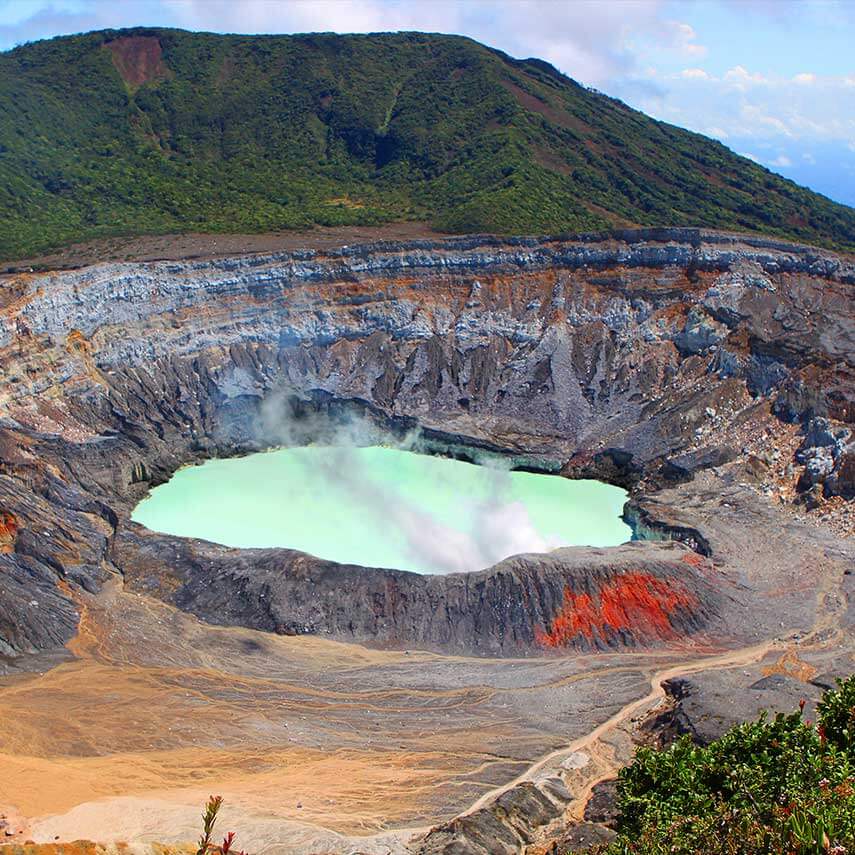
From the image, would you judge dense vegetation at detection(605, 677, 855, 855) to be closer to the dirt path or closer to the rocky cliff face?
the dirt path

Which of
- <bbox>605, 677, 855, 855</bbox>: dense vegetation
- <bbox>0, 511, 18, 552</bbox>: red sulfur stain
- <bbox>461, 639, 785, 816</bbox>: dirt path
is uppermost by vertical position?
<bbox>0, 511, 18, 552</bbox>: red sulfur stain

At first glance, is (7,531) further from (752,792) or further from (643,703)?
(752,792)

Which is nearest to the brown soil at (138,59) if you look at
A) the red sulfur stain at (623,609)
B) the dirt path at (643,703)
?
the red sulfur stain at (623,609)

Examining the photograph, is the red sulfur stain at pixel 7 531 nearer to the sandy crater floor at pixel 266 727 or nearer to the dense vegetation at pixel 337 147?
the sandy crater floor at pixel 266 727

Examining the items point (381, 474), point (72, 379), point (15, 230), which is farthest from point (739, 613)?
point (15, 230)

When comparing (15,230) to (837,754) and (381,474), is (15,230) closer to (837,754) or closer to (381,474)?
(381,474)

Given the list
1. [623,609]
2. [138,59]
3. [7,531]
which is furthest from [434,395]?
[138,59]

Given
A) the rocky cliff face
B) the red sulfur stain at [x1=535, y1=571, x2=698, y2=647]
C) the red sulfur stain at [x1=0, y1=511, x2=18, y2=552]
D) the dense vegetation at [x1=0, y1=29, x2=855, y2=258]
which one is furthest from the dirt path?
the dense vegetation at [x1=0, y1=29, x2=855, y2=258]
